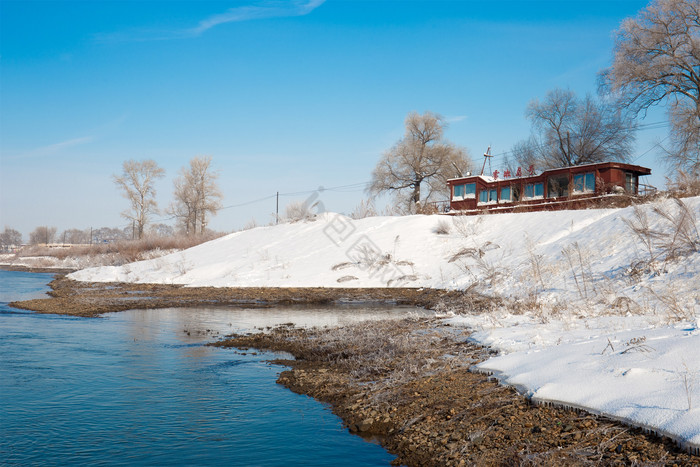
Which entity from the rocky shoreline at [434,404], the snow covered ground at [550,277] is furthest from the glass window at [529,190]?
the rocky shoreline at [434,404]

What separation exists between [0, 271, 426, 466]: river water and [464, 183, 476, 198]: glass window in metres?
25.8

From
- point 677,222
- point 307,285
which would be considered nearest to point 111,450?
point 677,222

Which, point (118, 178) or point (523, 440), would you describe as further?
point (118, 178)

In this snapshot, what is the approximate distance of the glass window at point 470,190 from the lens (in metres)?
34.8

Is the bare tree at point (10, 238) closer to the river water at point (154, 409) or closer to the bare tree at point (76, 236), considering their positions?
the bare tree at point (76, 236)

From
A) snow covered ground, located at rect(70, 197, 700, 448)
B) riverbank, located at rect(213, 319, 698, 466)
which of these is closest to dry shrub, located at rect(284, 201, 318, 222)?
snow covered ground, located at rect(70, 197, 700, 448)

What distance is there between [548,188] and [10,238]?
180m

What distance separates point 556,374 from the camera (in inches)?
237

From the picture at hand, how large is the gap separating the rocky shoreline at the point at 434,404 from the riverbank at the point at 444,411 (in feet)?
0.04

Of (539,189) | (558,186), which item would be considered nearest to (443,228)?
(539,189)

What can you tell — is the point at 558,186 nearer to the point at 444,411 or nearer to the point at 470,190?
the point at 470,190

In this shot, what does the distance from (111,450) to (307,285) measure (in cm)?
1985

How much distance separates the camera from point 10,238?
163500 millimetres

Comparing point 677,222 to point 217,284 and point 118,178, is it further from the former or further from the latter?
point 118,178
